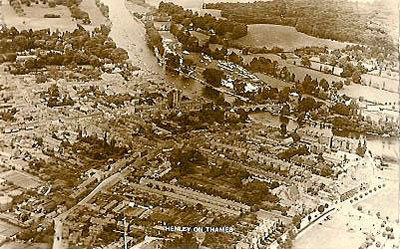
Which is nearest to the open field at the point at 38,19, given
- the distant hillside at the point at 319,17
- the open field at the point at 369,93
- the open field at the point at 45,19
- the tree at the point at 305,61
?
the open field at the point at 45,19

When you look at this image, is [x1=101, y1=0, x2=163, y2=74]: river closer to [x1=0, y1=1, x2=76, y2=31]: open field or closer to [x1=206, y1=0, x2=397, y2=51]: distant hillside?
Answer: [x1=0, y1=1, x2=76, y2=31]: open field

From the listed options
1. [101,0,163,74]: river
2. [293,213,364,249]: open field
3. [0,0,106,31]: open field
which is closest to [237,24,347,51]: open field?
[101,0,163,74]: river

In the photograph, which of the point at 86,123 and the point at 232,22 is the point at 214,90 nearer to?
the point at 232,22

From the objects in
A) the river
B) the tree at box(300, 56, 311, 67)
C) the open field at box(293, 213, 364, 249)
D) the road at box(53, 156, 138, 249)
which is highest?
the river

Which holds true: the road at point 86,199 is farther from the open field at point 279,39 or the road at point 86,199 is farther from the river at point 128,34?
the open field at point 279,39

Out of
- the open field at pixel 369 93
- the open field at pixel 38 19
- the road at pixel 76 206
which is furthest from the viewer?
the open field at pixel 38 19

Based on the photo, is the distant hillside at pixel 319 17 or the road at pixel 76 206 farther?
the distant hillside at pixel 319 17

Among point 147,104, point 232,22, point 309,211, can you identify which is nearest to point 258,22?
point 232,22
